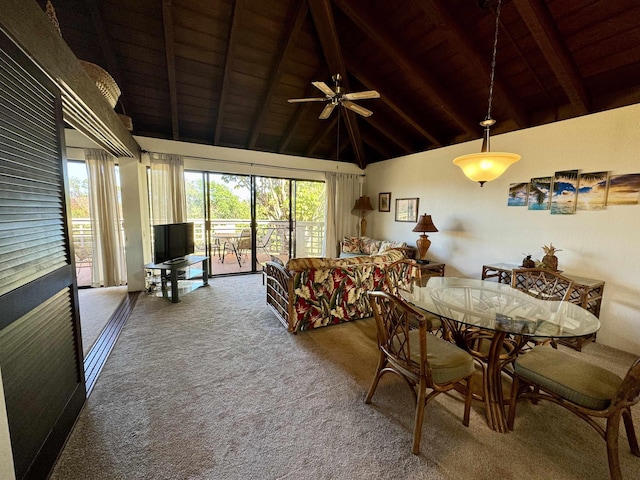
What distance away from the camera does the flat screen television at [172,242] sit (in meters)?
3.76

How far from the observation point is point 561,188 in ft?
10.4

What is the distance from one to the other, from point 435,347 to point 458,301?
1.80ft

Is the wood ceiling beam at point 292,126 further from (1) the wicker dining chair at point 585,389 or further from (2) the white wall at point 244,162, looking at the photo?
(1) the wicker dining chair at point 585,389

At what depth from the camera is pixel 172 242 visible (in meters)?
3.96

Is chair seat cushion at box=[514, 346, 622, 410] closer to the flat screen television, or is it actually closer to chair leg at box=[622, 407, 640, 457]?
chair leg at box=[622, 407, 640, 457]

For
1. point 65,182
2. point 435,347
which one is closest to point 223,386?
point 435,347

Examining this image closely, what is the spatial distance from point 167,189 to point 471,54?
4746 mm

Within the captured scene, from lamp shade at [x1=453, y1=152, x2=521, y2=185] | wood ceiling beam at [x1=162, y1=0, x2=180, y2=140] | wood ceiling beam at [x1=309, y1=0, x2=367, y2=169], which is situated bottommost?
lamp shade at [x1=453, y1=152, x2=521, y2=185]

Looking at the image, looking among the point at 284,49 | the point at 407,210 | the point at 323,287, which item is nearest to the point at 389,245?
the point at 407,210

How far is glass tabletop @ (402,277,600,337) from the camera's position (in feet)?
5.19

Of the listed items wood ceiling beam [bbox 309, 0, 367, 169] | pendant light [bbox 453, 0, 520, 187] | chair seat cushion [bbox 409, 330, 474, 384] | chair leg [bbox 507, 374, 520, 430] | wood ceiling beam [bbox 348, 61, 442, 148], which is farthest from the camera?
wood ceiling beam [bbox 348, 61, 442, 148]

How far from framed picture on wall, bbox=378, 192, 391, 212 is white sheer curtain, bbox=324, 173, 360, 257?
2.09ft

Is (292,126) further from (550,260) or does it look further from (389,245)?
(550,260)

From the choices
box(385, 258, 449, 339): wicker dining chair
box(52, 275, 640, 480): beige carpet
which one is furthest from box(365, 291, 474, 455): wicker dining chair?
box(385, 258, 449, 339): wicker dining chair
